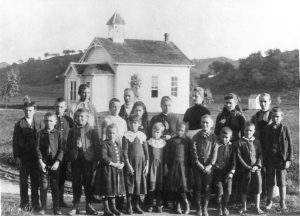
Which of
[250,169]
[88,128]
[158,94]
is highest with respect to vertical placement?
[158,94]

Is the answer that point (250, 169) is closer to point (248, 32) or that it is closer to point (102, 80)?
point (248, 32)

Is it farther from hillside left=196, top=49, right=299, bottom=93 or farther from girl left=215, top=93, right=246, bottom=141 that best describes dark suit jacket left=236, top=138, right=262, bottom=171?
hillside left=196, top=49, right=299, bottom=93

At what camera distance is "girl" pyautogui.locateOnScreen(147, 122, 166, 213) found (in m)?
5.22

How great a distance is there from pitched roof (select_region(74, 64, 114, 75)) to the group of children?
41.4 feet

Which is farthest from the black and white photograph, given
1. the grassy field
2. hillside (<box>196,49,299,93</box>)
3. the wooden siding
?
the wooden siding

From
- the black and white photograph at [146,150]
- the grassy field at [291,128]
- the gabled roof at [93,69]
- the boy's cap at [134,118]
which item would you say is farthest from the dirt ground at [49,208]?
the gabled roof at [93,69]

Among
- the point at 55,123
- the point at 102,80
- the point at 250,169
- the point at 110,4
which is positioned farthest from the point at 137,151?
the point at 102,80

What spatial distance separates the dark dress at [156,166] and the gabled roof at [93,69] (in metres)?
12.9

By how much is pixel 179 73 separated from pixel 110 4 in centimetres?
1302

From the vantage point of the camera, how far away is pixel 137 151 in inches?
203

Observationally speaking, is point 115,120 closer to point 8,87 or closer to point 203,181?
point 203,181

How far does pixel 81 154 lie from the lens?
16.7ft

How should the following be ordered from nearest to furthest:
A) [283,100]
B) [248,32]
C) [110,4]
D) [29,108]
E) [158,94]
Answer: [29,108] < [110,4] < [248,32] < [283,100] < [158,94]

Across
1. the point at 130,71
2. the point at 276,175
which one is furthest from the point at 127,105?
the point at 130,71
